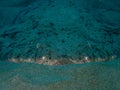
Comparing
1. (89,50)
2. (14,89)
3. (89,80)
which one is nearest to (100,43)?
(89,50)

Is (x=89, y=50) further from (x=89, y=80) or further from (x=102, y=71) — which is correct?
(x=89, y=80)

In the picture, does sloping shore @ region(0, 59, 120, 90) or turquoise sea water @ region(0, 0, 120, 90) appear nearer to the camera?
sloping shore @ region(0, 59, 120, 90)

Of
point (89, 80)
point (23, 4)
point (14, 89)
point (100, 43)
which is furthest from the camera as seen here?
point (23, 4)

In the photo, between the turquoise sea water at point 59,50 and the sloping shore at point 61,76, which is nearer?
the sloping shore at point 61,76

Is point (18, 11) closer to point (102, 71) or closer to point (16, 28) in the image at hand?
point (16, 28)

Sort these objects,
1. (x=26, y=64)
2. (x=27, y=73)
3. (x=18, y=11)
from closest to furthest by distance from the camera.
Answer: (x=27, y=73) → (x=26, y=64) → (x=18, y=11)

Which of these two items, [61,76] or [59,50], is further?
[59,50]

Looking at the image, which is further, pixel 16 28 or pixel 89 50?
pixel 16 28

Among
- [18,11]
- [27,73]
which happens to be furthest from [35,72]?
[18,11]

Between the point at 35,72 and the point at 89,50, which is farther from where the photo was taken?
the point at 89,50
